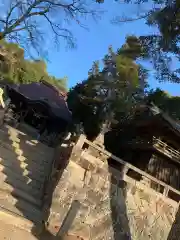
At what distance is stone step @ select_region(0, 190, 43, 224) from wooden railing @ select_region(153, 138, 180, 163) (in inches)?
361

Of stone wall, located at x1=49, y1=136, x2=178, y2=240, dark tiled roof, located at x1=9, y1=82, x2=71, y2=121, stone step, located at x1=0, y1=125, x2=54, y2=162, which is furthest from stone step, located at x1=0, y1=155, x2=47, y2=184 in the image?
dark tiled roof, located at x1=9, y1=82, x2=71, y2=121

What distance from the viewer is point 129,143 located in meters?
17.4

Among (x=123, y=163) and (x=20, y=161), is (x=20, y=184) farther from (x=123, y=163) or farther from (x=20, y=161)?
(x=123, y=163)

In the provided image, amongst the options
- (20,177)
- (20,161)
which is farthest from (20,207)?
(20,161)

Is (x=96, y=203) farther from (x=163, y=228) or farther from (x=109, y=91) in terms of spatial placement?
(x=109, y=91)

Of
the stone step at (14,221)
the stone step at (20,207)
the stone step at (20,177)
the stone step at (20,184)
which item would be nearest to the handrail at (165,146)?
the stone step at (20,177)

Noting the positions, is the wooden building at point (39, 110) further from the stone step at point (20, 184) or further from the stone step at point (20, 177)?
the stone step at point (20, 184)

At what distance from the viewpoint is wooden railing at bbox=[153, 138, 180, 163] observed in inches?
650

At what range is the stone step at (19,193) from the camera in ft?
29.4

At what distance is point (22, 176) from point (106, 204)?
9.65ft

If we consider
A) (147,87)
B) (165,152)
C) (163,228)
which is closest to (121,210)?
(163,228)

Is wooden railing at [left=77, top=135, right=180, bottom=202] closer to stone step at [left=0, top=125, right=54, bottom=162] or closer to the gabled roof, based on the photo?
stone step at [left=0, top=125, right=54, bottom=162]

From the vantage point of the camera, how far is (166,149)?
666 inches

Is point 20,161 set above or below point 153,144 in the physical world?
below
